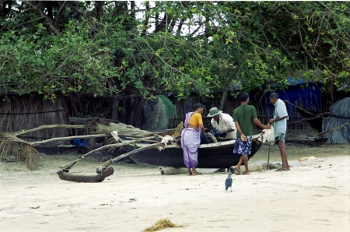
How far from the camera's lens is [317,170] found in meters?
11.1

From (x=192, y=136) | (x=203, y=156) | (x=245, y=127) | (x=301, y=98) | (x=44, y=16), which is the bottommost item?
(x=203, y=156)

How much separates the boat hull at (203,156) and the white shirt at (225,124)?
0.59 m

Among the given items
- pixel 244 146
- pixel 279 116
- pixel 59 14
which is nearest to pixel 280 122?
pixel 279 116

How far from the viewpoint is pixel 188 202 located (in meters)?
7.99

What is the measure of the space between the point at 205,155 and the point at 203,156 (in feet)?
0.19

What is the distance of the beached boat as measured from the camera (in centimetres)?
1152

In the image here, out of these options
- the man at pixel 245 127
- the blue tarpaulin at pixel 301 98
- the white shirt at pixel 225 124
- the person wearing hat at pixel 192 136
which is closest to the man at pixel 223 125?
the white shirt at pixel 225 124

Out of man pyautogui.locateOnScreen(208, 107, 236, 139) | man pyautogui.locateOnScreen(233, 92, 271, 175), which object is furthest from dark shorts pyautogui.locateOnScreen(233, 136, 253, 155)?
man pyautogui.locateOnScreen(208, 107, 236, 139)

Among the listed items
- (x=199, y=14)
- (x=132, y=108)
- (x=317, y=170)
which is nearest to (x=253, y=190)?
(x=317, y=170)

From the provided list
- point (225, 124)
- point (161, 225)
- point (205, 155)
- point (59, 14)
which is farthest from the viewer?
point (59, 14)

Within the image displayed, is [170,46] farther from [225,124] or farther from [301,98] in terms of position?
[301,98]

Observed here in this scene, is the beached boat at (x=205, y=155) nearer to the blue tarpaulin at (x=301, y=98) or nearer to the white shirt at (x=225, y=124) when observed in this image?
the white shirt at (x=225, y=124)

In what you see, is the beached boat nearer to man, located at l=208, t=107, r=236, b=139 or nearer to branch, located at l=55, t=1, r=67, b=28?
man, located at l=208, t=107, r=236, b=139

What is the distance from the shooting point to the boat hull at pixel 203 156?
11.6 m
